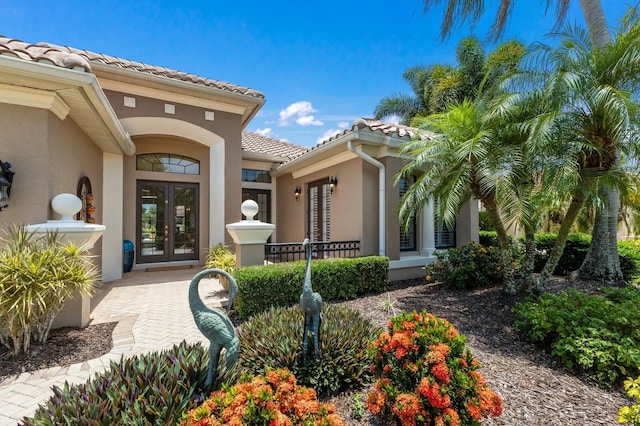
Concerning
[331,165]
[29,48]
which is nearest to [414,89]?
[331,165]

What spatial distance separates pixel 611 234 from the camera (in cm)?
716

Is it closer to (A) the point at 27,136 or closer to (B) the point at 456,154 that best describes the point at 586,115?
(B) the point at 456,154

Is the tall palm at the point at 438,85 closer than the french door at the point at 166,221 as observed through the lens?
No

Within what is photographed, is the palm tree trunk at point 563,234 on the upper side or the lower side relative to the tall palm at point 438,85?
lower

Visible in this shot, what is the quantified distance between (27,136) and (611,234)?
12413mm

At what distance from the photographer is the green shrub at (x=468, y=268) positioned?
275 inches

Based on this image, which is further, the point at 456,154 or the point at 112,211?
the point at 112,211

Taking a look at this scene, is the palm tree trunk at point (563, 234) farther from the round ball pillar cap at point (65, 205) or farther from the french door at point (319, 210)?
the round ball pillar cap at point (65, 205)

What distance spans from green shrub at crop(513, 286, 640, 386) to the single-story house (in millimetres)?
3878

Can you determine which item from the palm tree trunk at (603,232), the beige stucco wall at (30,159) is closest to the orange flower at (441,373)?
the beige stucco wall at (30,159)

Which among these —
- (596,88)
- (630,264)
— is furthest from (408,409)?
(630,264)

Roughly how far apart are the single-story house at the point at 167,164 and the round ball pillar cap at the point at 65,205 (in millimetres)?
205

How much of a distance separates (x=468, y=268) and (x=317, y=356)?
5.31 meters

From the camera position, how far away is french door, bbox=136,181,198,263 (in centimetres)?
973
